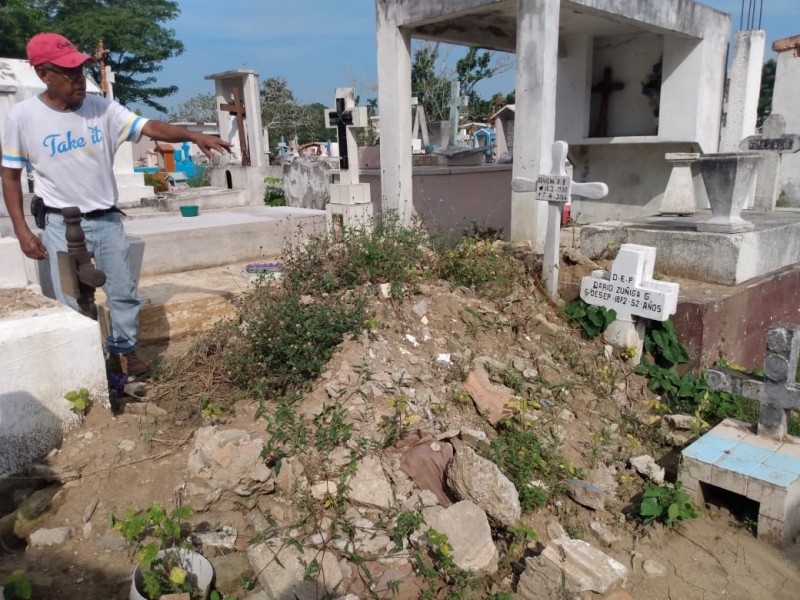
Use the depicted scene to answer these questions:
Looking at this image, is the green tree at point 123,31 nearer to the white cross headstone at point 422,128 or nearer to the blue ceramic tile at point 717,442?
the white cross headstone at point 422,128

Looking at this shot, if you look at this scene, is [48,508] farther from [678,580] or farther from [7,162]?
[678,580]

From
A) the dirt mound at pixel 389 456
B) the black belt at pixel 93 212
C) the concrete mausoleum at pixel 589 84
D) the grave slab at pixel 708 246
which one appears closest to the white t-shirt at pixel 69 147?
the black belt at pixel 93 212

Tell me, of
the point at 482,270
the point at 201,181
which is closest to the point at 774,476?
the point at 482,270

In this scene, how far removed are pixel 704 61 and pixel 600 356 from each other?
4.98 meters

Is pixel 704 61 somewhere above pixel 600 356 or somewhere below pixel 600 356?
above

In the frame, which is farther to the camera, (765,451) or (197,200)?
(197,200)

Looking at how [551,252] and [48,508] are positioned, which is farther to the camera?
[551,252]

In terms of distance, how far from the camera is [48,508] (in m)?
2.47

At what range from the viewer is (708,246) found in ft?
16.5

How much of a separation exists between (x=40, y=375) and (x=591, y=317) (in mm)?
3541

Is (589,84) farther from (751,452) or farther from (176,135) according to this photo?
(176,135)

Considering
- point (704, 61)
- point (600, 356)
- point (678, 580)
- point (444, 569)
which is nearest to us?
point (444, 569)

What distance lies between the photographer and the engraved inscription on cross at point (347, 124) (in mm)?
6660

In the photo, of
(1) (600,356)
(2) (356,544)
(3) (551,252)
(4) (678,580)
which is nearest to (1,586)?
(2) (356,544)
